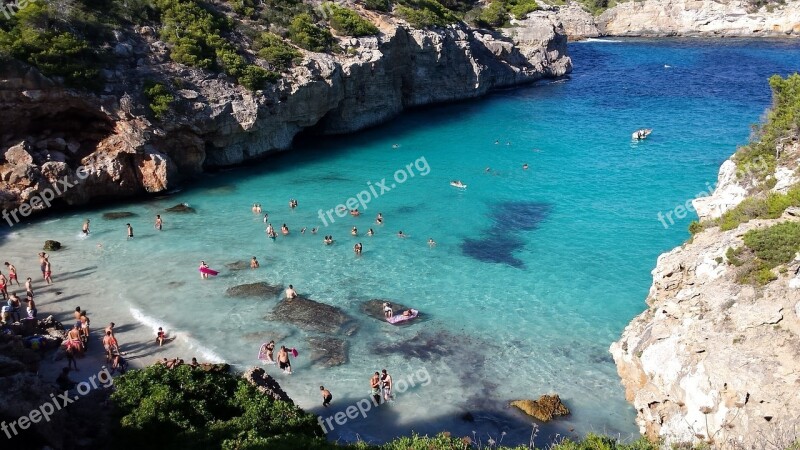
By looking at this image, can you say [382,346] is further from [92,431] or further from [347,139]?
[347,139]

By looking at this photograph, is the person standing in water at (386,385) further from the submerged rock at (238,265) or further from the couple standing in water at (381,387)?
the submerged rock at (238,265)

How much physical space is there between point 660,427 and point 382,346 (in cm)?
1101

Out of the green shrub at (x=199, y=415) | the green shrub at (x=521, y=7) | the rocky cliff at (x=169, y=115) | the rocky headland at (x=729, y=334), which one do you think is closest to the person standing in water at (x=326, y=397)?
the green shrub at (x=199, y=415)

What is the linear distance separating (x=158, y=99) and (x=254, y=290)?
18.7 meters

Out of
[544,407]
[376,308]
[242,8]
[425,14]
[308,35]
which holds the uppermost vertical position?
[242,8]

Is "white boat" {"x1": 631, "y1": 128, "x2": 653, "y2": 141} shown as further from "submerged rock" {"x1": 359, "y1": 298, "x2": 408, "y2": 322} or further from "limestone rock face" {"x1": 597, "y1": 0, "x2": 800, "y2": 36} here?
"limestone rock face" {"x1": 597, "y1": 0, "x2": 800, "y2": 36}

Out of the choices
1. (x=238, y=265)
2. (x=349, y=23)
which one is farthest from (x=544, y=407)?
(x=349, y=23)

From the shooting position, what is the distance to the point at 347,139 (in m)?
52.1

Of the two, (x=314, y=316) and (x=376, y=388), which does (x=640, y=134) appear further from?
(x=376, y=388)

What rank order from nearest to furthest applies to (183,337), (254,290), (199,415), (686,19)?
(199,415), (183,337), (254,290), (686,19)

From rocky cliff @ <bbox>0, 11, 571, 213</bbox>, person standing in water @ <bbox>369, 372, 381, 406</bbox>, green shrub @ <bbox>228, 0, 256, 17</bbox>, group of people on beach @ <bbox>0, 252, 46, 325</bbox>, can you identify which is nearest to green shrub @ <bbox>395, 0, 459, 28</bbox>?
rocky cliff @ <bbox>0, 11, 571, 213</bbox>

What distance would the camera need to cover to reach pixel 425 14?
60.4m

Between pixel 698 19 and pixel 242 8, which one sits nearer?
pixel 242 8

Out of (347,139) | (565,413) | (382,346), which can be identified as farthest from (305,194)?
(565,413)
